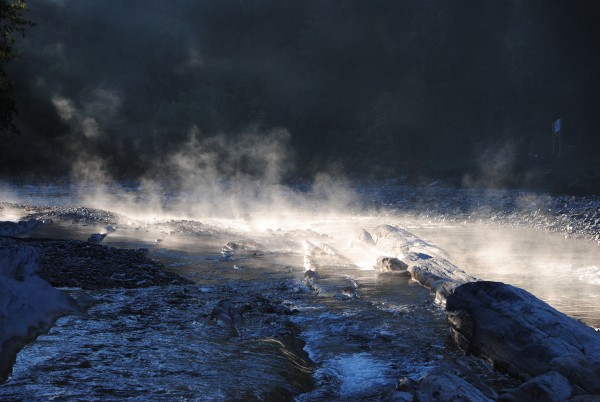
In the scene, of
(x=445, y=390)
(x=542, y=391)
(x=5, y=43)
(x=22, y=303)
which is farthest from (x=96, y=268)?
(x=5, y=43)

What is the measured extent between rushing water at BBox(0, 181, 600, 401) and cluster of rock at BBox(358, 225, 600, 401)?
224 mm

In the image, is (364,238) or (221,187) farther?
(221,187)

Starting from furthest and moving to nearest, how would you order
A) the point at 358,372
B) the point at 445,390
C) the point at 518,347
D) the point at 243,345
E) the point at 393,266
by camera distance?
the point at 393,266
the point at 243,345
the point at 358,372
the point at 518,347
the point at 445,390

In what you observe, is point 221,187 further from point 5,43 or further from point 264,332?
point 264,332

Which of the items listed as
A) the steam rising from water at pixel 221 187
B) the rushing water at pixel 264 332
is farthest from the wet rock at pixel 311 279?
the steam rising from water at pixel 221 187

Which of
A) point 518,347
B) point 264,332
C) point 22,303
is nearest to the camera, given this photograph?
point 518,347

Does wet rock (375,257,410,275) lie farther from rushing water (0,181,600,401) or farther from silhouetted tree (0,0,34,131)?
silhouetted tree (0,0,34,131)

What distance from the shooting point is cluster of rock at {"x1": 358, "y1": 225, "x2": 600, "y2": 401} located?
3521 millimetres

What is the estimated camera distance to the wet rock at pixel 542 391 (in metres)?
3.50

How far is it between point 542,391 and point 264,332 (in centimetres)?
262

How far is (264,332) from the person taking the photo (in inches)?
207

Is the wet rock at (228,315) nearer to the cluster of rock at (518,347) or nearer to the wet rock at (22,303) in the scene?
the wet rock at (22,303)

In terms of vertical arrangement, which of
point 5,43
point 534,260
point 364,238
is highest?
point 5,43

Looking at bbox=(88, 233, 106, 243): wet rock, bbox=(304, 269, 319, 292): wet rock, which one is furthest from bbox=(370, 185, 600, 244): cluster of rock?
bbox=(88, 233, 106, 243): wet rock
